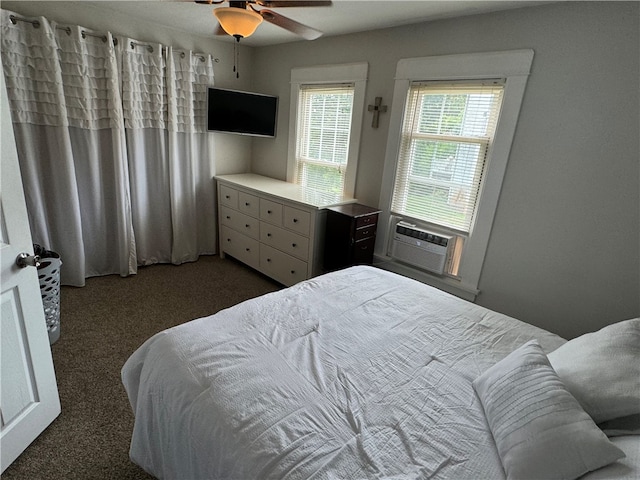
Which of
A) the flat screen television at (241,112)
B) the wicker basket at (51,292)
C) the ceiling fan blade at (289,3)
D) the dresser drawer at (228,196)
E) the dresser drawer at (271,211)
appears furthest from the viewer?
the dresser drawer at (228,196)

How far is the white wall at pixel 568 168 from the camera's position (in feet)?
6.08

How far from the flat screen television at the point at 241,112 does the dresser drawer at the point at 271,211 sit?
0.92m

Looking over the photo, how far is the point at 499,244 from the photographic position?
7.85ft

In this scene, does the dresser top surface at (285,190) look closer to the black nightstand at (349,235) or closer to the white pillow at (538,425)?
the black nightstand at (349,235)

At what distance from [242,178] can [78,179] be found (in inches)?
59.2

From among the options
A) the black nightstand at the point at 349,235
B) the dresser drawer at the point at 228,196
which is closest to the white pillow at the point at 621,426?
the black nightstand at the point at 349,235

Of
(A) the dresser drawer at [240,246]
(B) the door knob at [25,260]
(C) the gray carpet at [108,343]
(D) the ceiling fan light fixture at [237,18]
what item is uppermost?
(D) the ceiling fan light fixture at [237,18]

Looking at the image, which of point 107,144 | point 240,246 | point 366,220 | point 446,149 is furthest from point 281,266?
point 107,144

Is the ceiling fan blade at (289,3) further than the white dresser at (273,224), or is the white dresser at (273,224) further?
the white dresser at (273,224)

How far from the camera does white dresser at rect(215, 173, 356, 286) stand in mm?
2910

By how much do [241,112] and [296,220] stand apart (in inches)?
56.8

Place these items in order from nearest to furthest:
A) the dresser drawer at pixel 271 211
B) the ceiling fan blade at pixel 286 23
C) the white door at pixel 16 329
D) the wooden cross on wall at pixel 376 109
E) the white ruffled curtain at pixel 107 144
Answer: the white door at pixel 16 329
the ceiling fan blade at pixel 286 23
the white ruffled curtain at pixel 107 144
the wooden cross on wall at pixel 376 109
the dresser drawer at pixel 271 211

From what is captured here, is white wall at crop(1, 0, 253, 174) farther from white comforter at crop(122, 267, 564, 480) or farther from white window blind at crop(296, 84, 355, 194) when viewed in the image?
white comforter at crop(122, 267, 564, 480)

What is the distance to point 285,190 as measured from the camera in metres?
3.30
